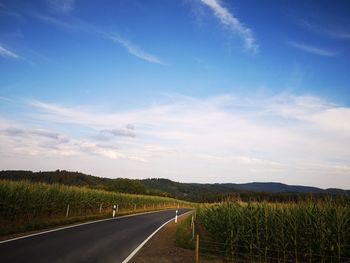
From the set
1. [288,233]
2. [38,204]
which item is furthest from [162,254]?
[38,204]

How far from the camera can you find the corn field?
10.2 metres

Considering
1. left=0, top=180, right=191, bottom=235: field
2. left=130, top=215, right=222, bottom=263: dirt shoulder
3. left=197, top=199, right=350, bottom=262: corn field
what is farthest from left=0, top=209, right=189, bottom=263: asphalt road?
left=197, top=199, right=350, bottom=262: corn field

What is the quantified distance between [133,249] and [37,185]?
14022mm

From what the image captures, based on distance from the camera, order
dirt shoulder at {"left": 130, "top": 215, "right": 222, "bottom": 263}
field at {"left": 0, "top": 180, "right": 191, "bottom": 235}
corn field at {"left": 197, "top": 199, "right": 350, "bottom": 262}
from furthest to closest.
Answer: field at {"left": 0, "top": 180, "right": 191, "bottom": 235}
dirt shoulder at {"left": 130, "top": 215, "right": 222, "bottom": 263}
corn field at {"left": 197, "top": 199, "right": 350, "bottom": 262}

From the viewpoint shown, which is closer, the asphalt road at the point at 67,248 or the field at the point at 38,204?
the asphalt road at the point at 67,248

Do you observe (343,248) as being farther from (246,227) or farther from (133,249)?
(133,249)

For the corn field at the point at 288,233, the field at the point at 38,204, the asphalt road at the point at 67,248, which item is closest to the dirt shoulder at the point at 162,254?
the asphalt road at the point at 67,248

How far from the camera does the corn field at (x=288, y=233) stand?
10.2 metres

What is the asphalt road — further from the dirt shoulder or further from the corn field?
the corn field

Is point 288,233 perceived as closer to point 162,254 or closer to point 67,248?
point 162,254

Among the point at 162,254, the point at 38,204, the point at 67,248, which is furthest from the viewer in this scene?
the point at 38,204

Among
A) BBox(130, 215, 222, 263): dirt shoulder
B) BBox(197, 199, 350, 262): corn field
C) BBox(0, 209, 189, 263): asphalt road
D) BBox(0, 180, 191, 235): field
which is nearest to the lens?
BBox(0, 209, 189, 263): asphalt road

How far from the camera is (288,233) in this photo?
11484mm

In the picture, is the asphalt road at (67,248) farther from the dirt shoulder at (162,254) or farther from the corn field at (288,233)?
the corn field at (288,233)
